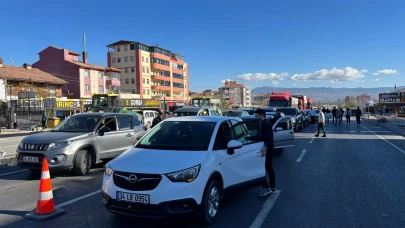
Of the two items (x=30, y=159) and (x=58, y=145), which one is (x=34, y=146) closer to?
(x=30, y=159)

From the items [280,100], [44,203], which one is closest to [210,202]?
[44,203]

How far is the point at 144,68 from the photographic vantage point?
273 ft

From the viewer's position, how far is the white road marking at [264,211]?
4.78 metres

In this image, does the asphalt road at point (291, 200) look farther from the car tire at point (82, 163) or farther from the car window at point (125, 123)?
the car window at point (125, 123)

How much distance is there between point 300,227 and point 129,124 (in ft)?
22.8

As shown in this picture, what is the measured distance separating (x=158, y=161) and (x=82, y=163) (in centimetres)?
449

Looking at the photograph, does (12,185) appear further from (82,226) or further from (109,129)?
(82,226)

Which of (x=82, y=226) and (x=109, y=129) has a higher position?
(x=109, y=129)

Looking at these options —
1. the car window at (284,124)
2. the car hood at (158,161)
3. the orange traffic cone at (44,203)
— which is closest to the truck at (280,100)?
the car window at (284,124)

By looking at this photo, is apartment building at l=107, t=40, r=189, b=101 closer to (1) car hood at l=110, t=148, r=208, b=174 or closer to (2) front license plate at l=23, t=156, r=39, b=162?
(2) front license plate at l=23, t=156, r=39, b=162

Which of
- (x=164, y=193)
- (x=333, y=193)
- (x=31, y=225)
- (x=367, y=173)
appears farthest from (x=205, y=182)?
(x=367, y=173)

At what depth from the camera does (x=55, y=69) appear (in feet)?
213

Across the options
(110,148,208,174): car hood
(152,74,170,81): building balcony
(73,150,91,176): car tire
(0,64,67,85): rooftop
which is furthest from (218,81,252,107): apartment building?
(110,148,208,174): car hood

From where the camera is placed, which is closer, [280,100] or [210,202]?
[210,202]
